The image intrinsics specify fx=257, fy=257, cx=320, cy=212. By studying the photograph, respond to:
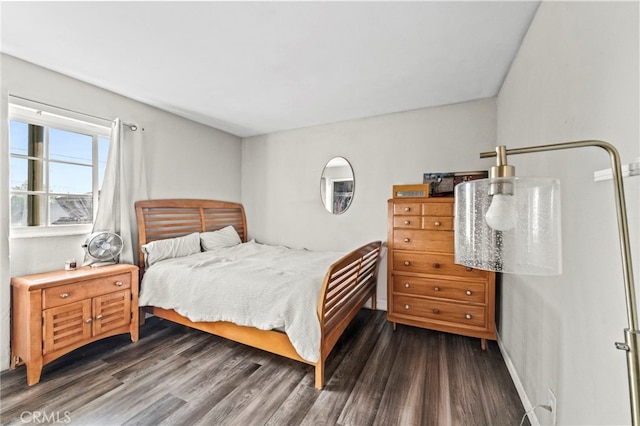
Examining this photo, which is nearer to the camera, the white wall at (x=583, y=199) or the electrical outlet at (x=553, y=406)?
the white wall at (x=583, y=199)

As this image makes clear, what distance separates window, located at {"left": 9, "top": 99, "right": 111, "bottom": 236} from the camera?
2.09 meters

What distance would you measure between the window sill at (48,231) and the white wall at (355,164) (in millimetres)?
2098

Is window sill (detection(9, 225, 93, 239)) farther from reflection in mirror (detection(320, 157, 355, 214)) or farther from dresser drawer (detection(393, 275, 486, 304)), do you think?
dresser drawer (detection(393, 275, 486, 304))

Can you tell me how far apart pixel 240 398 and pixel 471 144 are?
10.3 feet

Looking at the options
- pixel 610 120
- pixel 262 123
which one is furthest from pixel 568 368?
pixel 262 123

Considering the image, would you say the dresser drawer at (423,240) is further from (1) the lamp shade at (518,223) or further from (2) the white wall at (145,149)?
(2) the white wall at (145,149)

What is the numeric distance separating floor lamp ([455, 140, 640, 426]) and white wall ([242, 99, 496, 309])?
2.32 meters

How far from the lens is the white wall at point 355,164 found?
9.40 ft

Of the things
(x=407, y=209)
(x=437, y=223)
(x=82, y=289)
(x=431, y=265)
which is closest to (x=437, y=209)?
(x=437, y=223)

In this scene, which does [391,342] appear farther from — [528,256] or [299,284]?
[528,256]

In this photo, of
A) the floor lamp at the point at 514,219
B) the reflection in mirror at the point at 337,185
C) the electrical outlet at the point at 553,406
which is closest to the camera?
the floor lamp at the point at 514,219

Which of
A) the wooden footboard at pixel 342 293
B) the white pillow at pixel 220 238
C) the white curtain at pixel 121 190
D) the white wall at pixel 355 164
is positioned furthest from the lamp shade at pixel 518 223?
the white pillow at pixel 220 238

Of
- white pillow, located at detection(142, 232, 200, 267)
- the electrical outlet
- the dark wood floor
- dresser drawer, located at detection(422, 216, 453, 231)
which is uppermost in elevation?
dresser drawer, located at detection(422, 216, 453, 231)

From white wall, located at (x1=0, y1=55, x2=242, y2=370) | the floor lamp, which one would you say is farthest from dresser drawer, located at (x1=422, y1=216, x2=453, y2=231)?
white wall, located at (x1=0, y1=55, x2=242, y2=370)
